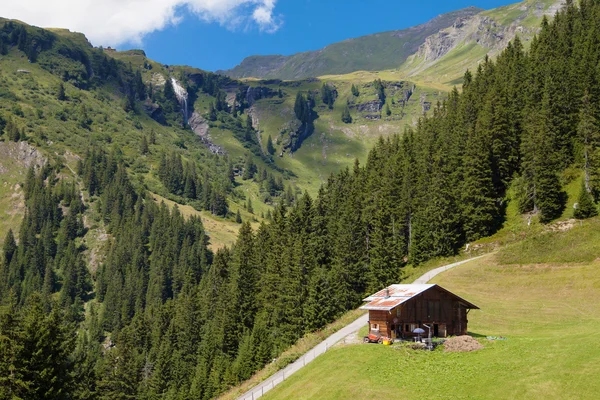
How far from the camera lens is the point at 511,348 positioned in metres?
41.1

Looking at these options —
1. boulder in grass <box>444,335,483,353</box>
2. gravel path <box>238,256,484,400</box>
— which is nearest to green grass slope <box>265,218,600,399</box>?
boulder in grass <box>444,335,483,353</box>

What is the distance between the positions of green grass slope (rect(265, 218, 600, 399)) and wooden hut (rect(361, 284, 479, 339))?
275 centimetres

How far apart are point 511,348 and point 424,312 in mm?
10983

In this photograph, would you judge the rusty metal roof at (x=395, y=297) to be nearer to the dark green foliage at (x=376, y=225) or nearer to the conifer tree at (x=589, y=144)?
the dark green foliage at (x=376, y=225)

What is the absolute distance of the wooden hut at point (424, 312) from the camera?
4997 centimetres

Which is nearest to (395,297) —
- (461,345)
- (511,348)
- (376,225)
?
(461,345)

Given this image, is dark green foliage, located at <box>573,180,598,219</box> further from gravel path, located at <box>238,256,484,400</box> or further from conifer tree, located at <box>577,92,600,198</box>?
gravel path, located at <box>238,256,484,400</box>

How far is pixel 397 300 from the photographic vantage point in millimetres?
50281

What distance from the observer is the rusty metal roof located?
4947 cm

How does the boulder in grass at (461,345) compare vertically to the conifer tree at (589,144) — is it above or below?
below

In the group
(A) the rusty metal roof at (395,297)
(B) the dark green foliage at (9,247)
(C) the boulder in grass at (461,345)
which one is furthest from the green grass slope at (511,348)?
(B) the dark green foliage at (9,247)

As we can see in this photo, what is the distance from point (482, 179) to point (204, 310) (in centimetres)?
5678

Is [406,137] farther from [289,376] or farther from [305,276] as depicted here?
[289,376]

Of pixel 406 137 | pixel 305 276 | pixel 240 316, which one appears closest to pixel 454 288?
pixel 305 276
